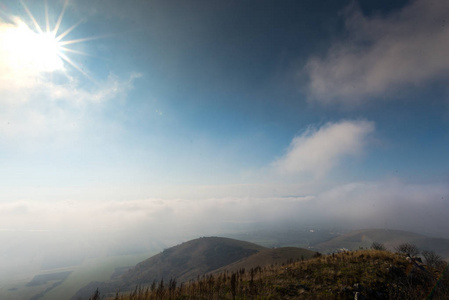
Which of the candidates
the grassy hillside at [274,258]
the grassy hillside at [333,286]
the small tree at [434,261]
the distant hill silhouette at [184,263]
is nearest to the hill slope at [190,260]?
the distant hill silhouette at [184,263]

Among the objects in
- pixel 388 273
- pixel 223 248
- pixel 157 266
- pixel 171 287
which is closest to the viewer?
pixel 171 287

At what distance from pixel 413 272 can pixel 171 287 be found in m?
23.5

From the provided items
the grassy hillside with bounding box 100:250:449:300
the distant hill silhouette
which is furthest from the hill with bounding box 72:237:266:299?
the grassy hillside with bounding box 100:250:449:300

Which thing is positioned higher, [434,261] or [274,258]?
[434,261]

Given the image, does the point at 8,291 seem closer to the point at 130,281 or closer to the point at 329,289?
the point at 130,281

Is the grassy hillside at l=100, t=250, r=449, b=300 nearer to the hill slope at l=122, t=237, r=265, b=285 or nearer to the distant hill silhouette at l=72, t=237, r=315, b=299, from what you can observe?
the distant hill silhouette at l=72, t=237, r=315, b=299

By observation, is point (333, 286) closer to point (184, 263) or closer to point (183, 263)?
point (184, 263)

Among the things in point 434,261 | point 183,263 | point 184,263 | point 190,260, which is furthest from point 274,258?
point 183,263

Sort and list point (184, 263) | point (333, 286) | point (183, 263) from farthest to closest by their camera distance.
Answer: point (183, 263)
point (184, 263)
point (333, 286)

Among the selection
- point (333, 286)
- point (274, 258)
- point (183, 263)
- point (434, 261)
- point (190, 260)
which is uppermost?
point (333, 286)

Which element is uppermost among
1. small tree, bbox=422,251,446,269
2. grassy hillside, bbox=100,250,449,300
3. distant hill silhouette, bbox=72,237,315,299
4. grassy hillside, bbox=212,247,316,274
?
grassy hillside, bbox=100,250,449,300

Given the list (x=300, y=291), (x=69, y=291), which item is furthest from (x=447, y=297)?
(x=69, y=291)

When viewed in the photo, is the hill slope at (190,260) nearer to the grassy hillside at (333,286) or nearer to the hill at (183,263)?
the hill at (183,263)

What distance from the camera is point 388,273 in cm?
1666
